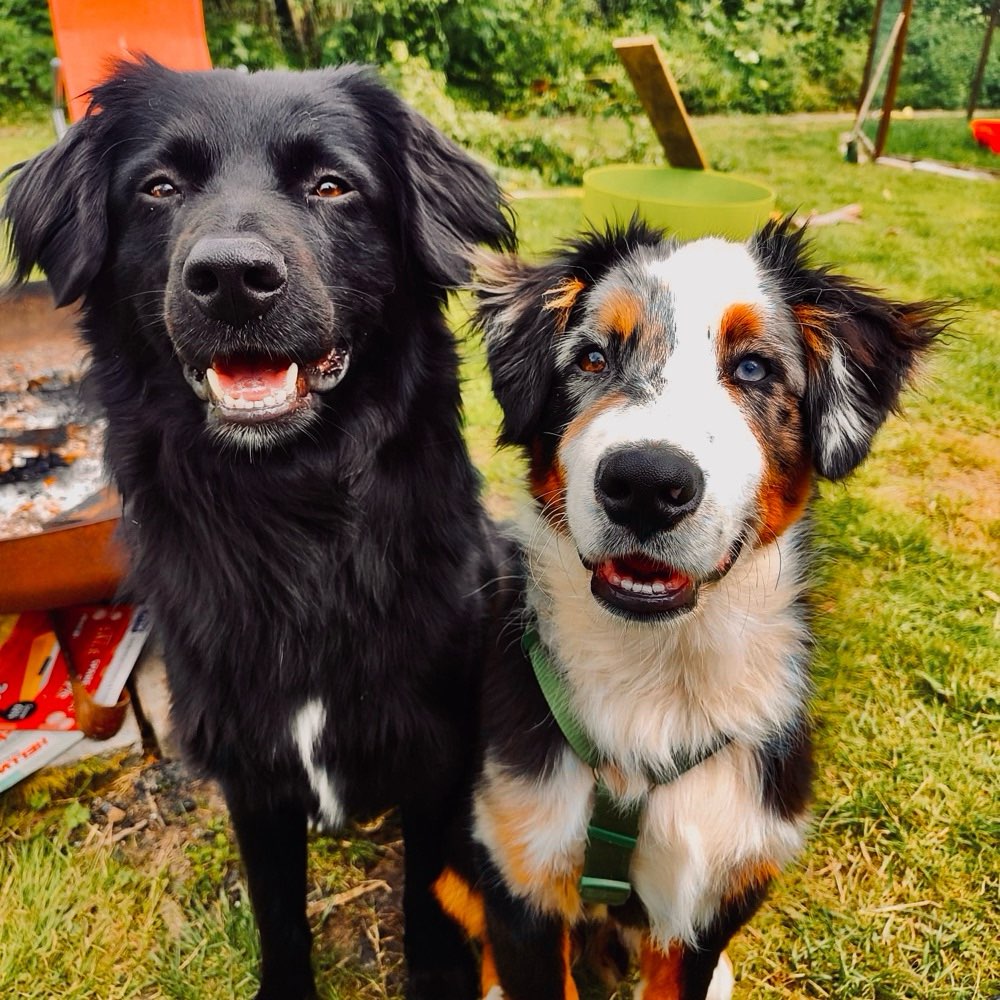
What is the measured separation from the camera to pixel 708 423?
4.81 feet

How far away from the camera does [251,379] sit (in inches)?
69.5

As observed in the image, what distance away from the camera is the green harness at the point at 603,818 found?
169cm

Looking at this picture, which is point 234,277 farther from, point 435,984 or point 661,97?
point 661,97

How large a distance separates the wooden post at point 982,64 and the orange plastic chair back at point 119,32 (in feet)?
28.7

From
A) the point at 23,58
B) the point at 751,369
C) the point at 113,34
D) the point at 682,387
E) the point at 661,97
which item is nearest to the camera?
the point at 682,387

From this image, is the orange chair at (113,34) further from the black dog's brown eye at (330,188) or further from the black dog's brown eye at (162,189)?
the black dog's brown eye at (330,188)

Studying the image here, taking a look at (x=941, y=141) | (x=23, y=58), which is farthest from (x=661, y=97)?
(x=23, y=58)

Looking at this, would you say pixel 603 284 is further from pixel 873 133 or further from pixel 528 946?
pixel 873 133

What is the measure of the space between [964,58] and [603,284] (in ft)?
33.7

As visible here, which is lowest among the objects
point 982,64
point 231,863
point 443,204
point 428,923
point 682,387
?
point 231,863

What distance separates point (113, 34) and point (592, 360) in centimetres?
306

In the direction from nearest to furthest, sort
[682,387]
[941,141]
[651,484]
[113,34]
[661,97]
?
1. [651,484]
2. [682,387]
3. [113,34]
4. [661,97]
5. [941,141]

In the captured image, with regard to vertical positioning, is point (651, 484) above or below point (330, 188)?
below

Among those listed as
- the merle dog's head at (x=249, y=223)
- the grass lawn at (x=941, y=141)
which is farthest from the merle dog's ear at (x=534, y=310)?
the grass lawn at (x=941, y=141)
